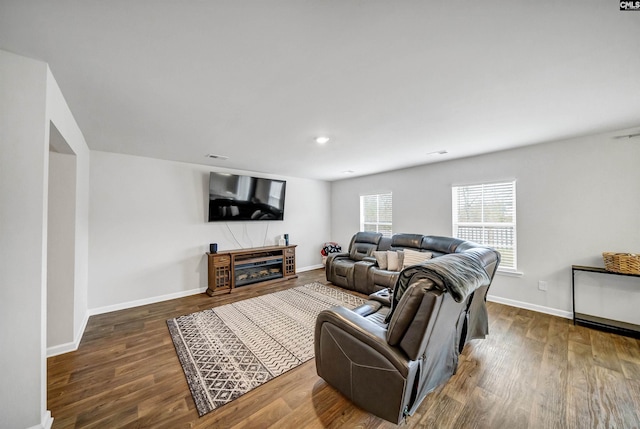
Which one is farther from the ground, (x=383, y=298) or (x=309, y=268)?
(x=383, y=298)

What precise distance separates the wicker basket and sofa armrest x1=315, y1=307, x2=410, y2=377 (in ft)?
10.0

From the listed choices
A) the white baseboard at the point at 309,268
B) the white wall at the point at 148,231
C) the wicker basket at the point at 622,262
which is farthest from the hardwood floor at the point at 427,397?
the white baseboard at the point at 309,268

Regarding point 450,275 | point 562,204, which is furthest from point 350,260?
point 450,275

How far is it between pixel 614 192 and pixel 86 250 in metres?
6.85

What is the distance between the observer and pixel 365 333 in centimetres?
151

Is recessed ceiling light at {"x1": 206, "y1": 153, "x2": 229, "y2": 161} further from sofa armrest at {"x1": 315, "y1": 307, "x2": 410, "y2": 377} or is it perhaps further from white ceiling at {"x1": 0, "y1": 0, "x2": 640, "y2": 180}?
sofa armrest at {"x1": 315, "y1": 307, "x2": 410, "y2": 377}

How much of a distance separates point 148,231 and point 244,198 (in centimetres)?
168

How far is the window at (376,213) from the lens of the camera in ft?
17.1

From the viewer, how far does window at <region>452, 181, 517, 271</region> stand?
3488 millimetres

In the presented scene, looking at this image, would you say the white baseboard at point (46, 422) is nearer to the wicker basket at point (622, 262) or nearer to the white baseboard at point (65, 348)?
the white baseboard at point (65, 348)

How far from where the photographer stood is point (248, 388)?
5.95 ft

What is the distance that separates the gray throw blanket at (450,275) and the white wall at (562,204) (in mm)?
2570

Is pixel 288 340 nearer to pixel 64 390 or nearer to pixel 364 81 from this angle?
pixel 64 390

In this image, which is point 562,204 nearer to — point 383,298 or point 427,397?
point 383,298
